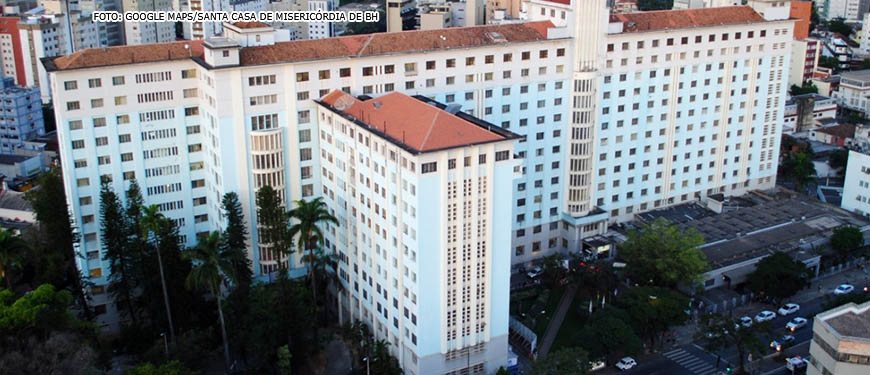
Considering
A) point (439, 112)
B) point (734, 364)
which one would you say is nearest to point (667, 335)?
point (734, 364)

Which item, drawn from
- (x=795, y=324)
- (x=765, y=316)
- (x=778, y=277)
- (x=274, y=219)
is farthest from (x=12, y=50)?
(x=795, y=324)

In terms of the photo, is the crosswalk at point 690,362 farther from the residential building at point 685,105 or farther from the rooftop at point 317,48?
the rooftop at point 317,48

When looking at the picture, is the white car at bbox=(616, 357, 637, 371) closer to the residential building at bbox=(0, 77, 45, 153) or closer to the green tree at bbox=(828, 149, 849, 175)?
the green tree at bbox=(828, 149, 849, 175)

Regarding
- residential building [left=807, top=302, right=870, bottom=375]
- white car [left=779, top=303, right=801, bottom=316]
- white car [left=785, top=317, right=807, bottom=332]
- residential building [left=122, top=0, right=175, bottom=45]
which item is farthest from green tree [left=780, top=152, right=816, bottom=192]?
residential building [left=122, top=0, right=175, bottom=45]

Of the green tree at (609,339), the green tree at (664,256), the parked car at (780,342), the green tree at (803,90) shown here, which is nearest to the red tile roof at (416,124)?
the green tree at (609,339)

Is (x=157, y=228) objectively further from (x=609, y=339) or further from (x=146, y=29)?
(x=146, y=29)

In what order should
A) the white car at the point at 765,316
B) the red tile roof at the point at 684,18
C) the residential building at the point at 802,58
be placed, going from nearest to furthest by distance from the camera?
the white car at the point at 765,316 → the red tile roof at the point at 684,18 → the residential building at the point at 802,58

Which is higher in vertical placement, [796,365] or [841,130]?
[841,130]
